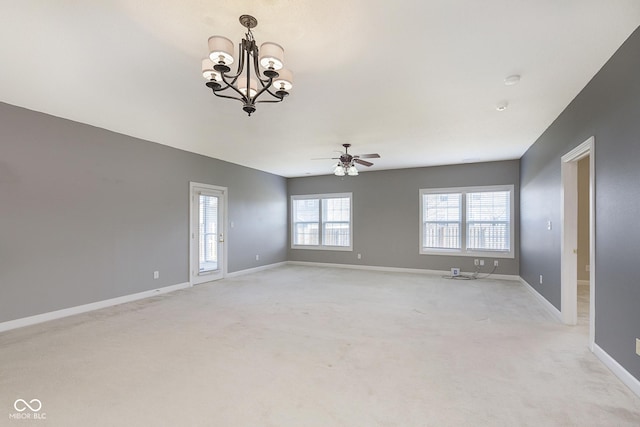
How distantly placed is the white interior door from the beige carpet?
5.14 ft

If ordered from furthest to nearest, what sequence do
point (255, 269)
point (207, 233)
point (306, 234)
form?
point (306, 234) < point (255, 269) < point (207, 233)

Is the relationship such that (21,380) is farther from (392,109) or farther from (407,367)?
(392,109)

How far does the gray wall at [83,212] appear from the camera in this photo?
11.7ft

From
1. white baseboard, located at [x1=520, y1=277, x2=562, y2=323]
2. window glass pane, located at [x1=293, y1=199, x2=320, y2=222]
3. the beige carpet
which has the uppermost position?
window glass pane, located at [x1=293, y1=199, x2=320, y2=222]

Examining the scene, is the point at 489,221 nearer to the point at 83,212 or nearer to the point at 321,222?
the point at 321,222

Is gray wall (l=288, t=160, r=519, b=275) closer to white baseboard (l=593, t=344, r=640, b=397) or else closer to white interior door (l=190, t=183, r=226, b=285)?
white interior door (l=190, t=183, r=226, b=285)

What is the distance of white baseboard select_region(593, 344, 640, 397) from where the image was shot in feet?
7.14

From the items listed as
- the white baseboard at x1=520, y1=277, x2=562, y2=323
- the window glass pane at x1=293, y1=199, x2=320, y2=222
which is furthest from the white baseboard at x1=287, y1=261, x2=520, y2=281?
the window glass pane at x1=293, y1=199, x2=320, y2=222

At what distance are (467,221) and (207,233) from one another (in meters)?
5.70

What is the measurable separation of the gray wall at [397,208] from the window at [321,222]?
0.20 metres

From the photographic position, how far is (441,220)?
7.16 metres

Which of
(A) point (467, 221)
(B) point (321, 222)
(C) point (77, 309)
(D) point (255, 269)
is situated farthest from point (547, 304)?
(C) point (77, 309)

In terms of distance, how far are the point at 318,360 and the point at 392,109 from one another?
9.34 feet

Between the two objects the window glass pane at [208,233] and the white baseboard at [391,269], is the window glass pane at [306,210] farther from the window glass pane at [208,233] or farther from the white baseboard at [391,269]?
the window glass pane at [208,233]
